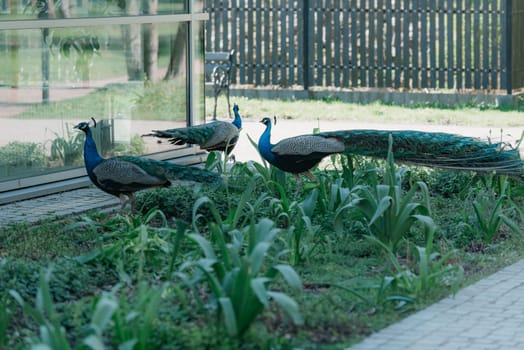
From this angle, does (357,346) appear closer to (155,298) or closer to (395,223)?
(155,298)

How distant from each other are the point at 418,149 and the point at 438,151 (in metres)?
0.17

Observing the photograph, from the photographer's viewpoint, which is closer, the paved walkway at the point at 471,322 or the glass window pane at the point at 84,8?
the paved walkway at the point at 471,322

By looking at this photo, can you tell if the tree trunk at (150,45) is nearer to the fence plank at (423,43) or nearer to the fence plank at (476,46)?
the fence plank at (423,43)

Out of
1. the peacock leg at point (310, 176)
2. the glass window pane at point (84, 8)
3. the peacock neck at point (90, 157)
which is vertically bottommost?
the peacock leg at point (310, 176)

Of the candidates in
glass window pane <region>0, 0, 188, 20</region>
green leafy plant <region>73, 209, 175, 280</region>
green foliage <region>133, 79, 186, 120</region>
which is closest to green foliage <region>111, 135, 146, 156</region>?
green foliage <region>133, 79, 186, 120</region>

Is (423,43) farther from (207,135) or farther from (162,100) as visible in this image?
(207,135)

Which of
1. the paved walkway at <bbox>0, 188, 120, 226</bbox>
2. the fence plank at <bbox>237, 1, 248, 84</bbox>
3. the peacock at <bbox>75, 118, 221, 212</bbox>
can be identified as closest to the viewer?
the peacock at <bbox>75, 118, 221, 212</bbox>

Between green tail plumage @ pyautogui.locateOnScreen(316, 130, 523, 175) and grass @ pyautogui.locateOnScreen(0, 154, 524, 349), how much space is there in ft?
0.76

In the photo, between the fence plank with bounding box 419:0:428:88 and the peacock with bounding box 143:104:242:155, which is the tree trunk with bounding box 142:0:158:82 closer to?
the peacock with bounding box 143:104:242:155

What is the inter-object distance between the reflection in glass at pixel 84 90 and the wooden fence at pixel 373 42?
7.15 m

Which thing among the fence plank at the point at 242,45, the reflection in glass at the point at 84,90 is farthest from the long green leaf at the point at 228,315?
the fence plank at the point at 242,45

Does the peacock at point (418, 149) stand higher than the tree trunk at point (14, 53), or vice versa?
the tree trunk at point (14, 53)

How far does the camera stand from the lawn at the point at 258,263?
5.93 m

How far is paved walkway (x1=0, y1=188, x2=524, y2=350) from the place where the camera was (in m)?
6.09
